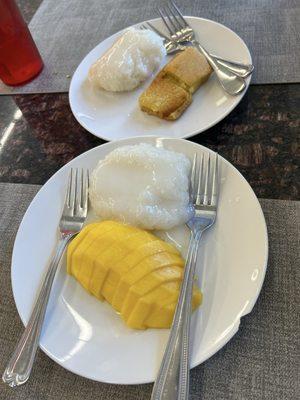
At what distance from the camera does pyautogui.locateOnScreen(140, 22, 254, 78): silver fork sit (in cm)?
94

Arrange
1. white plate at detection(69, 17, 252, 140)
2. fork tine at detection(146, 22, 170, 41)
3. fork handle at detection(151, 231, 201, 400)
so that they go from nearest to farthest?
1. fork handle at detection(151, 231, 201, 400)
2. white plate at detection(69, 17, 252, 140)
3. fork tine at detection(146, 22, 170, 41)

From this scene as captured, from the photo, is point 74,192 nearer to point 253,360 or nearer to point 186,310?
point 186,310

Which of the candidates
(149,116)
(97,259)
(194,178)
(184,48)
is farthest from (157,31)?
(97,259)

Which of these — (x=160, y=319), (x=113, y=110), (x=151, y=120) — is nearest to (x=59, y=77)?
(x=113, y=110)

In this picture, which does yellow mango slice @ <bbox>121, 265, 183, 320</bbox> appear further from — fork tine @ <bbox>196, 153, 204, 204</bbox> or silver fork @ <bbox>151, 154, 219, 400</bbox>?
fork tine @ <bbox>196, 153, 204, 204</bbox>

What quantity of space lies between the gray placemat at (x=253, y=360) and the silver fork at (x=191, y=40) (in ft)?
1.21

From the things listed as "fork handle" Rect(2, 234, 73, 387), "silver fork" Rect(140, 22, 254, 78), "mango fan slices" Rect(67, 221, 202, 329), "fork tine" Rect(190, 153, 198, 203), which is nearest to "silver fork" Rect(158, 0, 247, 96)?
"silver fork" Rect(140, 22, 254, 78)

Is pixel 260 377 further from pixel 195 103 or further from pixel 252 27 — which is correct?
pixel 252 27

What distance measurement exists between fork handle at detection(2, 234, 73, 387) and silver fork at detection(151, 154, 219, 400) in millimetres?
212

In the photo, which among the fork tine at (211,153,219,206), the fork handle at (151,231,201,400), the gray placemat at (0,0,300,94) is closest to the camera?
the fork handle at (151,231,201,400)

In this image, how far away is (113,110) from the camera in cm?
100

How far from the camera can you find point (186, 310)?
577mm

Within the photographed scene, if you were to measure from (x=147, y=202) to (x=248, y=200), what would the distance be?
0.63ft

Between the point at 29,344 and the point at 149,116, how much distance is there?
23.9 inches
